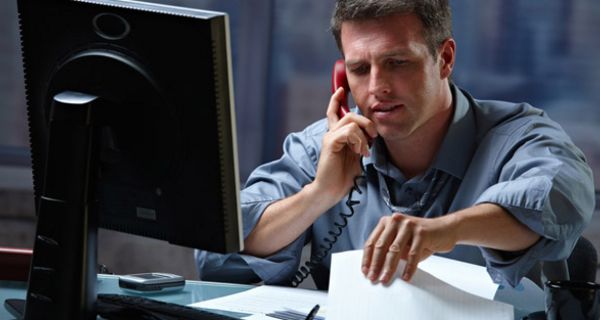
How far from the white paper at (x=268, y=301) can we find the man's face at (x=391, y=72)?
1.35ft

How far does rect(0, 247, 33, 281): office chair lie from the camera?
184 centimetres

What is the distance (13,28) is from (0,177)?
525 mm

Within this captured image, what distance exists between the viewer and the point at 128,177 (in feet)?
4.37

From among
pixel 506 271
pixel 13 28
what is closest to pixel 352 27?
pixel 506 271

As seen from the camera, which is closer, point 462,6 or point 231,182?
point 231,182

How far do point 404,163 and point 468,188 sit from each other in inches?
6.8

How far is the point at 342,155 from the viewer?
1.95 m

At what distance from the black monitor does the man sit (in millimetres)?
585

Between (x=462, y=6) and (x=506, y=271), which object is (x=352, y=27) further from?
(x=462, y=6)

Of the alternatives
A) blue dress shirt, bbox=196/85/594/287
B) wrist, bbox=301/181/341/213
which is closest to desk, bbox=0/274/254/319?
blue dress shirt, bbox=196/85/594/287

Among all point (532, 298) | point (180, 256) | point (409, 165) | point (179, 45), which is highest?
point (179, 45)

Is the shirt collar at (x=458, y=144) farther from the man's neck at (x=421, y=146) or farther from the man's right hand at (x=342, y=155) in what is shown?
the man's right hand at (x=342, y=155)

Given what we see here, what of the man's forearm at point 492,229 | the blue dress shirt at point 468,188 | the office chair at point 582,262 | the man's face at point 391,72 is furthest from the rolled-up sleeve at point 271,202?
the office chair at point 582,262

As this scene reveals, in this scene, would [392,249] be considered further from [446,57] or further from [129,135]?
[446,57]
